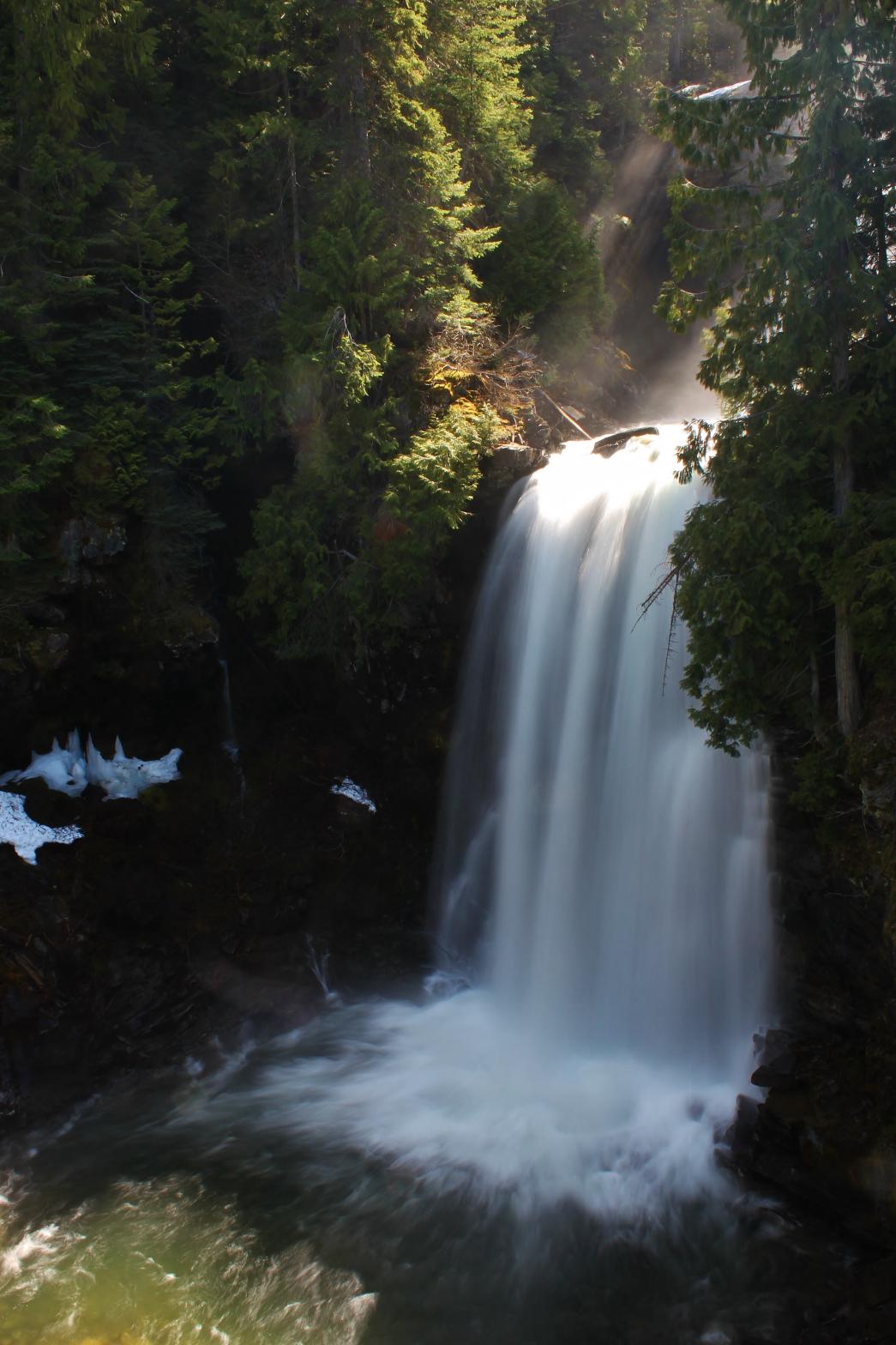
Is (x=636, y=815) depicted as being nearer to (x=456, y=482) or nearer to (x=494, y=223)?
(x=456, y=482)

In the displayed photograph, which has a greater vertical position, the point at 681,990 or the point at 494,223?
the point at 494,223

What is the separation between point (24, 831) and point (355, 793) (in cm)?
465

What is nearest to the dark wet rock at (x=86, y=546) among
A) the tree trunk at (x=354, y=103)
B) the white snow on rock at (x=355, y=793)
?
the white snow on rock at (x=355, y=793)

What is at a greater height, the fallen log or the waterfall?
the fallen log

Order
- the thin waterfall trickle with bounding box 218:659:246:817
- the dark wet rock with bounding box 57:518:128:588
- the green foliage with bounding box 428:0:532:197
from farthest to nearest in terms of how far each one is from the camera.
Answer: the green foliage with bounding box 428:0:532:197, the thin waterfall trickle with bounding box 218:659:246:817, the dark wet rock with bounding box 57:518:128:588

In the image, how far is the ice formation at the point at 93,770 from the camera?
12938 millimetres

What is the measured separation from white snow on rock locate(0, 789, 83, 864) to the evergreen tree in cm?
849

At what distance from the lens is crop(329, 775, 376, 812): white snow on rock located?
1433 cm

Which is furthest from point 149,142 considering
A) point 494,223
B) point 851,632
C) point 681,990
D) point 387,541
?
point 681,990

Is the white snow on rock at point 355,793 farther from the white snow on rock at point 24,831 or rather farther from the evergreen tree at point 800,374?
the evergreen tree at point 800,374

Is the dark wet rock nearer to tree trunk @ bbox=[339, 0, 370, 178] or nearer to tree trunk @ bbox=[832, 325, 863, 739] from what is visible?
tree trunk @ bbox=[339, 0, 370, 178]

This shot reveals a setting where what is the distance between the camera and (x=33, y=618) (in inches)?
508

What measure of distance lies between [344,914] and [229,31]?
1390 centimetres

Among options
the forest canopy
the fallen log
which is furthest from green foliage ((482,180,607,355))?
the fallen log
